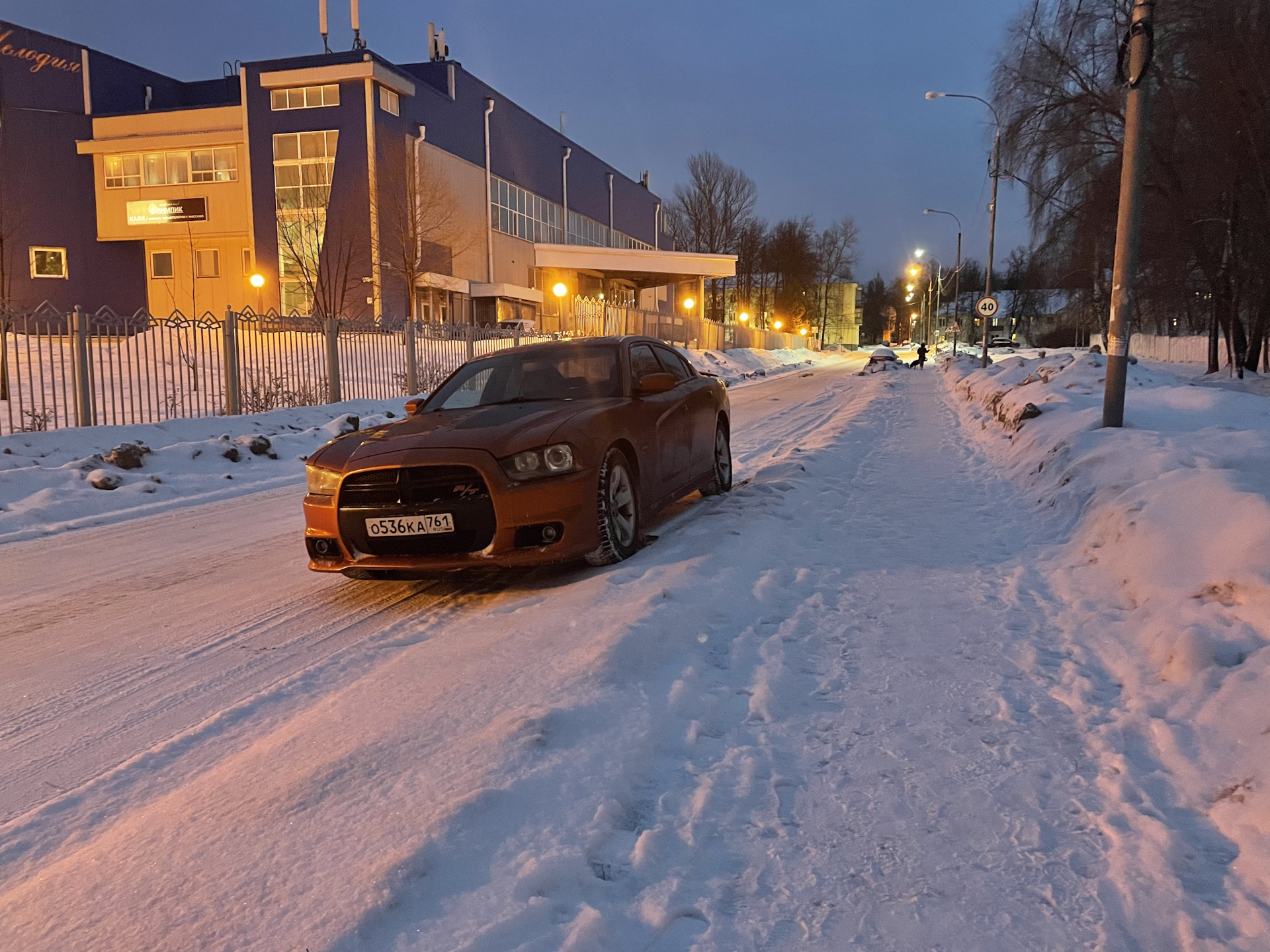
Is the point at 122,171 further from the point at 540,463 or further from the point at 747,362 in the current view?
the point at 540,463

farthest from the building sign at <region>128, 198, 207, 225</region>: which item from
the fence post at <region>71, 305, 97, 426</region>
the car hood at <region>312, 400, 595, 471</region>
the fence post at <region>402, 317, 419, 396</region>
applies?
the car hood at <region>312, 400, 595, 471</region>

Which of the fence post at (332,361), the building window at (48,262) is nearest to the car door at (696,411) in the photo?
the fence post at (332,361)

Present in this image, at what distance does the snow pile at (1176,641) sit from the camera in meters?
2.55

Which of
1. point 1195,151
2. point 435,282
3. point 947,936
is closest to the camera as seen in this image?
point 947,936

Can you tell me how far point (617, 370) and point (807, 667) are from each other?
3164 millimetres

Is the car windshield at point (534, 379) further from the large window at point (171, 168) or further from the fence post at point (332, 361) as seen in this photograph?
the large window at point (171, 168)

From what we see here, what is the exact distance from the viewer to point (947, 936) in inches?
85.5

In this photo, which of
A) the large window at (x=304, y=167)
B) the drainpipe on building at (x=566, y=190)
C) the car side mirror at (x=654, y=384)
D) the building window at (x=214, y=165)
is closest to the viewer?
the car side mirror at (x=654, y=384)

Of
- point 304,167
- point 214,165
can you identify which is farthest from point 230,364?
point 214,165

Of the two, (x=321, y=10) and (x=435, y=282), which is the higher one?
(x=321, y=10)

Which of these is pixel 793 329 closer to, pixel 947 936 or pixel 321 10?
pixel 321 10

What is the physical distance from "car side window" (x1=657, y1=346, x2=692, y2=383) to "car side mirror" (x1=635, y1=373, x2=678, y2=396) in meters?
0.87

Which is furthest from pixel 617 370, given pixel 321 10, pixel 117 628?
pixel 321 10

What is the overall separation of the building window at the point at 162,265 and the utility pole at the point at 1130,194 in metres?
44.2
